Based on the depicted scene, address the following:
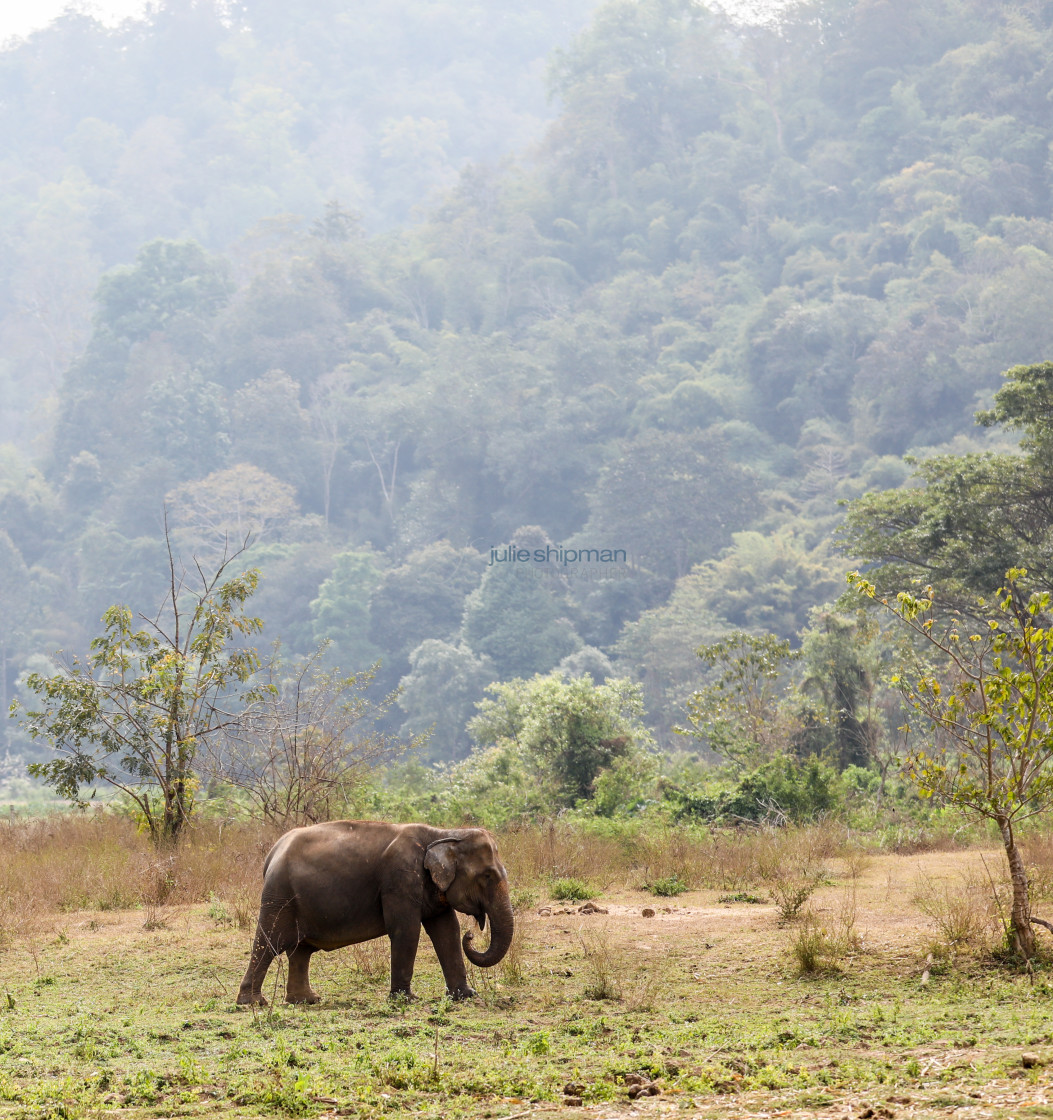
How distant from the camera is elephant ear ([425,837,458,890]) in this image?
657 centimetres

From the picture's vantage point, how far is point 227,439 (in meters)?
68.2

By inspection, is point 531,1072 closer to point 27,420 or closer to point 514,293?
point 514,293

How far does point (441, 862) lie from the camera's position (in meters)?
6.61

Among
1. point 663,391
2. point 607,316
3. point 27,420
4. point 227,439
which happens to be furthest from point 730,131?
point 27,420

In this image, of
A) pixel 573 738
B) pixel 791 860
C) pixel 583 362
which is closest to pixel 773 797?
pixel 791 860

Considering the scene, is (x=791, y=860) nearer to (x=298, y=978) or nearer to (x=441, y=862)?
(x=441, y=862)

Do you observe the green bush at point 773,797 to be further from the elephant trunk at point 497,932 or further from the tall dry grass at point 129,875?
the elephant trunk at point 497,932

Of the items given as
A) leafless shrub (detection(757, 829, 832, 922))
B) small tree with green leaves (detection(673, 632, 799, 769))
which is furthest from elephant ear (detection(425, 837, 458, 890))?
small tree with green leaves (detection(673, 632, 799, 769))

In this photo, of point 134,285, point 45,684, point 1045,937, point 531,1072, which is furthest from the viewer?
point 134,285

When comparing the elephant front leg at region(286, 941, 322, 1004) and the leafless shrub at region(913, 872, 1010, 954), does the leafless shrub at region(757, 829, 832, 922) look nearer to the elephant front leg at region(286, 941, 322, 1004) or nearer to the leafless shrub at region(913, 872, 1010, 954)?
the leafless shrub at region(913, 872, 1010, 954)

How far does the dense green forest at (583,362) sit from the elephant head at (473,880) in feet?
119

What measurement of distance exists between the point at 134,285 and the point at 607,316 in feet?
96.4

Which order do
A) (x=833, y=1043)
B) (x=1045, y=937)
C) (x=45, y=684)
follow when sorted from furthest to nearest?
(x=45, y=684) → (x=1045, y=937) → (x=833, y=1043)

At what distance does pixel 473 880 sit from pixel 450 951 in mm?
467
